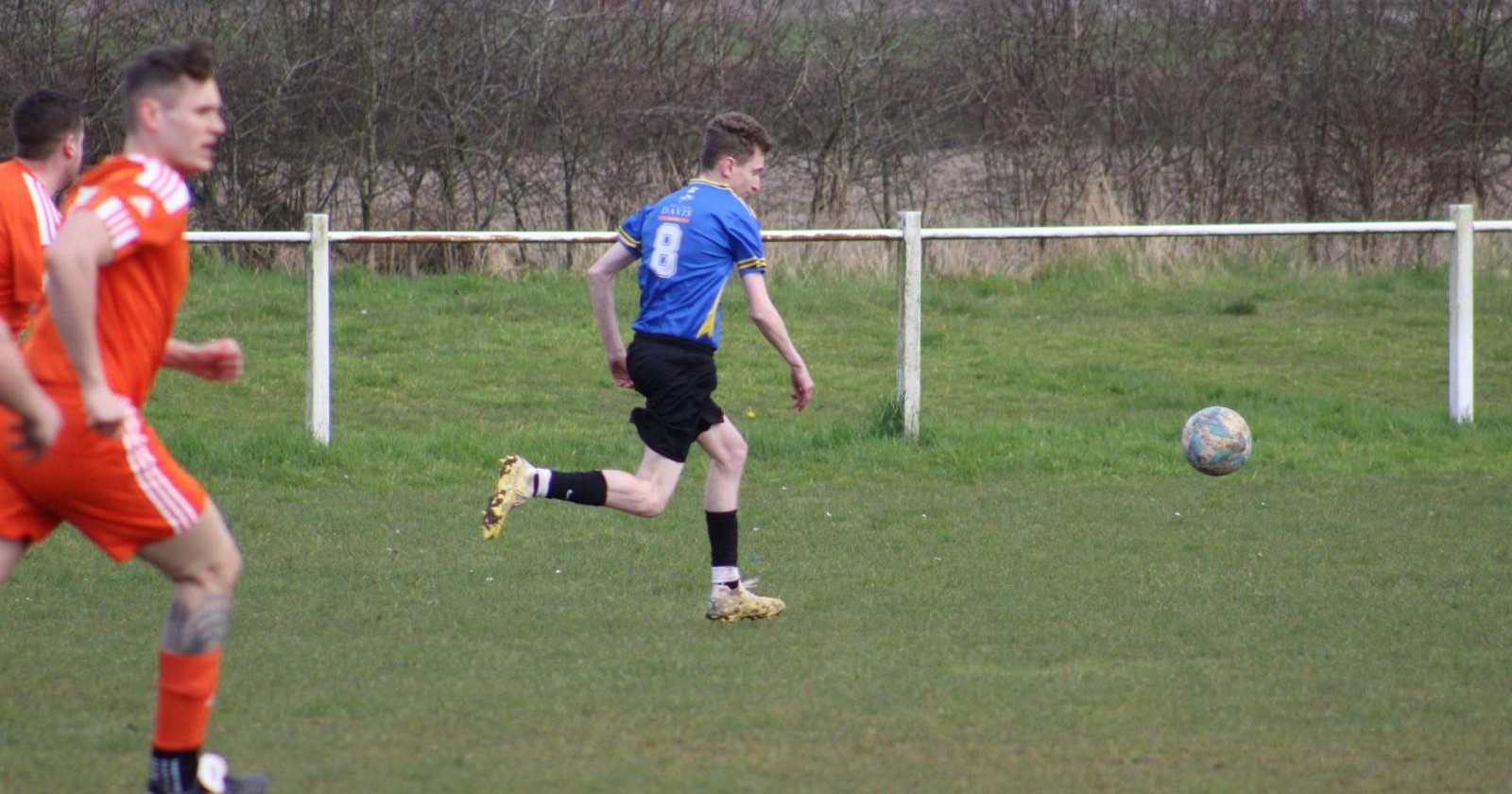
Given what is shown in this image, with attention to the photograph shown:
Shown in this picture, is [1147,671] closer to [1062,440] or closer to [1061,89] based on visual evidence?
[1062,440]

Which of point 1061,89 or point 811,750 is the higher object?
point 1061,89

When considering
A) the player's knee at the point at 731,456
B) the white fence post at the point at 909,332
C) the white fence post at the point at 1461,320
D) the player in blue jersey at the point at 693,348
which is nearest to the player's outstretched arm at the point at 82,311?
the player in blue jersey at the point at 693,348

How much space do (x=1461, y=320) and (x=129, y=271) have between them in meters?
9.44

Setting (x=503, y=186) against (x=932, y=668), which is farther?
(x=503, y=186)

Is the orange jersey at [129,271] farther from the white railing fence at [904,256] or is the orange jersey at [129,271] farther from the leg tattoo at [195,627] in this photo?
the white railing fence at [904,256]

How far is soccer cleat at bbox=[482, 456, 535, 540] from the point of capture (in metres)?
6.40

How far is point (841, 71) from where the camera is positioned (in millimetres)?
18906

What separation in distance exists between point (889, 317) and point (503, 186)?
15.9 ft

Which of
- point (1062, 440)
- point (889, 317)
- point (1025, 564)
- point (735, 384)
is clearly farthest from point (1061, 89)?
point (1025, 564)

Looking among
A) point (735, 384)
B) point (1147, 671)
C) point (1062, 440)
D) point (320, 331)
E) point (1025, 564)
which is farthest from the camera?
point (735, 384)

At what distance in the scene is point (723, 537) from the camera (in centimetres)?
650

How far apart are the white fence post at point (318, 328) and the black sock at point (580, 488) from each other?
13.0 feet

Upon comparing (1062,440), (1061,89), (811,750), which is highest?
(1061,89)

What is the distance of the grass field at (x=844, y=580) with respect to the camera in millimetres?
4602
